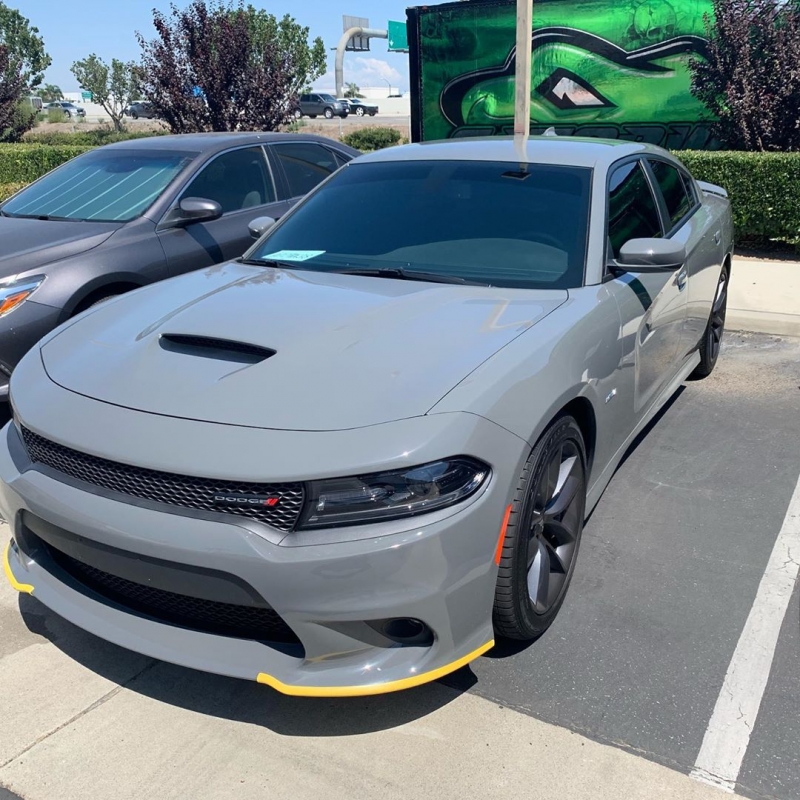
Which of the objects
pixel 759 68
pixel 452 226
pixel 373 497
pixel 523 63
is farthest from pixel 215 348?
pixel 759 68

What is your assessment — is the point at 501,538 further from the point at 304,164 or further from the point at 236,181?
the point at 304,164

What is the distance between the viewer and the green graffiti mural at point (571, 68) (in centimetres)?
1201

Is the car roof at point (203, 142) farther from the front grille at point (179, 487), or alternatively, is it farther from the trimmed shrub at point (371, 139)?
the trimmed shrub at point (371, 139)

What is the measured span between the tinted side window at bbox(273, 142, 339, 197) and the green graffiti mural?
23.5ft

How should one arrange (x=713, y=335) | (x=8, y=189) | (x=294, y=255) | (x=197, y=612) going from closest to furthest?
(x=197, y=612), (x=294, y=255), (x=713, y=335), (x=8, y=189)

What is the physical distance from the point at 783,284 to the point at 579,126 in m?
6.00

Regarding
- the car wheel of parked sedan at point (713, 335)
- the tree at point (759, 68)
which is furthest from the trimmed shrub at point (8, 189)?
the car wheel of parked sedan at point (713, 335)

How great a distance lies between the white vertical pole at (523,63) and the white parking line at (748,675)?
6.45 m

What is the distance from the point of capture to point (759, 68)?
998 cm

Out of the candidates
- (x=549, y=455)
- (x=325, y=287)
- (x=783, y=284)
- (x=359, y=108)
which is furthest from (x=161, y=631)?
(x=359, y=108)

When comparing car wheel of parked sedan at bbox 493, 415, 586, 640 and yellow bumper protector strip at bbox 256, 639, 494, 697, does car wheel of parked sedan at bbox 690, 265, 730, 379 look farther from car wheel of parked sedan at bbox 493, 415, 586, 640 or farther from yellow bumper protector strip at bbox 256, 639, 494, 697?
yellow bumper protector strip at bbox 256, 639, 494, 697

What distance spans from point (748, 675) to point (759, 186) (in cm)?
788

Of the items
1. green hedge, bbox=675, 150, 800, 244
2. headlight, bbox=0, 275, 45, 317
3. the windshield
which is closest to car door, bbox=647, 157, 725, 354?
the windshield

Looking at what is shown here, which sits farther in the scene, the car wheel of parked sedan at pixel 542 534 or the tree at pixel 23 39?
the tree at pixel 23 39
